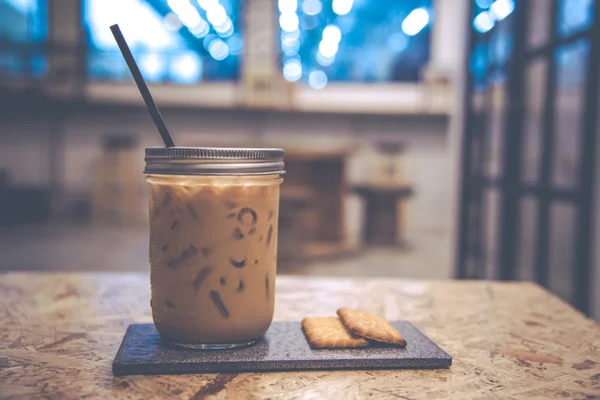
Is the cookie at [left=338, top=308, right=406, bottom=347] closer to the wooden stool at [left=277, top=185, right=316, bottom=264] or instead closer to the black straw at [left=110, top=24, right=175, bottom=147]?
the black straw at [left=110, top=24, right=175, bottom=147]

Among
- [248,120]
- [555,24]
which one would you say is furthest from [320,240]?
[555,24]

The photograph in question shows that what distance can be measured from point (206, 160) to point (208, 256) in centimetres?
10

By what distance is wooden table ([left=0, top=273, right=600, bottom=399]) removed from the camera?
502mm

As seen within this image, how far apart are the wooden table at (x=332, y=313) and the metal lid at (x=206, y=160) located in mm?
195

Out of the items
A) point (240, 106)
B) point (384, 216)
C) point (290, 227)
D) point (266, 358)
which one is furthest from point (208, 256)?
point (240, 106)

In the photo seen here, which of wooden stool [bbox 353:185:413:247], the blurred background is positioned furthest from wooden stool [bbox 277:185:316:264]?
wooden stool [bbox 353:185:413:247]

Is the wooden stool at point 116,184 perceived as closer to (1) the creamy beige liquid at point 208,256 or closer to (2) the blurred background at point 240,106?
(2) the blurred background at point 240,106

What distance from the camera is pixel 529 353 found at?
62 centimetres

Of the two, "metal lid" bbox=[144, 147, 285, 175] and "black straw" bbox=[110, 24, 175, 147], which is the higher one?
"black straw" bbox=[110, 24, 175, 147]

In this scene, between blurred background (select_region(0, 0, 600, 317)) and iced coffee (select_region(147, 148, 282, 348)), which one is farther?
blurred background (select_region(0, 0, 600, 317))

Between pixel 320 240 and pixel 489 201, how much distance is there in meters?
2.57

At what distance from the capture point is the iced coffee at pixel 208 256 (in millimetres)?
556

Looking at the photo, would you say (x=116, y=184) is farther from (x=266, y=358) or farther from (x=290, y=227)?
(x=266, y=358)

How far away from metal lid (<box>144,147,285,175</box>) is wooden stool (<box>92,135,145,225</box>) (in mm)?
6041
